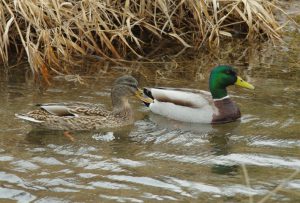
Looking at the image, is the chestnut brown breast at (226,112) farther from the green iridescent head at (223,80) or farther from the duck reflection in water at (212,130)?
the green iridescent head at (223,80)

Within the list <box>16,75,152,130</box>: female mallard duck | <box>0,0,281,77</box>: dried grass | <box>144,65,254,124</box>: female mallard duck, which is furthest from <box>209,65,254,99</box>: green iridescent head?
<box>0,0,281,77</box>: dried grass

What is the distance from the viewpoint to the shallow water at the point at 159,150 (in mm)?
6816

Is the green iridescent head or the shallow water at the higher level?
the green iridescent head

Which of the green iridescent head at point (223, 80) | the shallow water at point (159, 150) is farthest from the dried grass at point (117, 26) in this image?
the green iridescent head at point (223, 80)

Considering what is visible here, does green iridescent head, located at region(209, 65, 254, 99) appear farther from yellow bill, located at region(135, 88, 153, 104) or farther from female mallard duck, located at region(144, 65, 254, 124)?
yellow bill, located at region(135, 88, 153, 104)

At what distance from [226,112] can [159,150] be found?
153 cm

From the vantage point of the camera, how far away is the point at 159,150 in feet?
26.7

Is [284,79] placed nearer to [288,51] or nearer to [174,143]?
[288,51]

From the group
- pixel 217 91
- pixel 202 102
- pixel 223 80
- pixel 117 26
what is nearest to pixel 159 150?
pixel 202 102

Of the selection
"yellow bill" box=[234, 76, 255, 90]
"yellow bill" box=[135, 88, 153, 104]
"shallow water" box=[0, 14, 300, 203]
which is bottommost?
"shallow water" box=[0, 14, 300, 203]

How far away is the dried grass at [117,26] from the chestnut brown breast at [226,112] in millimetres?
2053

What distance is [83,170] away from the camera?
292 inches

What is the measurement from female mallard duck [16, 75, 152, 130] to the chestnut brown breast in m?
1.03

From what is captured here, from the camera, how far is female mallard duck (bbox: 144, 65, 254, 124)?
9.55 meters
